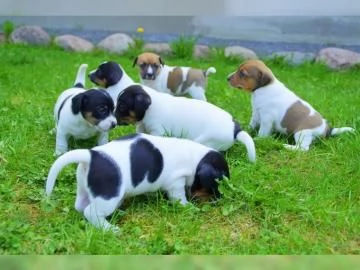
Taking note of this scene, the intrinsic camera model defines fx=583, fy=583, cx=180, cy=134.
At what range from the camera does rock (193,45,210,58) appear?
11273 mm

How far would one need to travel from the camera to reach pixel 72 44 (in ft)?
38.3

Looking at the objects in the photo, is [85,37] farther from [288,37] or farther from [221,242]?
[221,242]

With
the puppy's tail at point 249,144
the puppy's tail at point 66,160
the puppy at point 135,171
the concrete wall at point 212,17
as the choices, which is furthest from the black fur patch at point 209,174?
the concrete wall at point 212,17

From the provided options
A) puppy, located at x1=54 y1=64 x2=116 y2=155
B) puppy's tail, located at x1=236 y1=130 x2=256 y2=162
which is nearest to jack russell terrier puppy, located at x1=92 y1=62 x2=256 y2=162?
puppy's tail, located at x1=236 y1=130 x2=256 y2=162

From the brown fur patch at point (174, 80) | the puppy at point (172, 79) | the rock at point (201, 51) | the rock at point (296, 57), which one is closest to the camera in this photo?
the puppy at point (172, 79)

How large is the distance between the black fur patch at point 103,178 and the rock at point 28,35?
8.64m

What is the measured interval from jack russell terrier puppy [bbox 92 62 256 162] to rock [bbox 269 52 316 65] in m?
6.22

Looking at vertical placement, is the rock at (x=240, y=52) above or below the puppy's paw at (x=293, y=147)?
below

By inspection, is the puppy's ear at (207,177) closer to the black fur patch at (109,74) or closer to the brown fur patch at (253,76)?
the brown fur patch at (253,76)

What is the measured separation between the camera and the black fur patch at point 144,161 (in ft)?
12.4

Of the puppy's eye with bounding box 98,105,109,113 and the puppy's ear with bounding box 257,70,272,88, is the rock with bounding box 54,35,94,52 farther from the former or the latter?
the puppy's eye with bounding box 98,105,109,113

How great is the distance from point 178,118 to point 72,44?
707 cm

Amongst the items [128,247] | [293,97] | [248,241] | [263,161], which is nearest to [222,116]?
[263,161]

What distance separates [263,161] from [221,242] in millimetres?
1687
